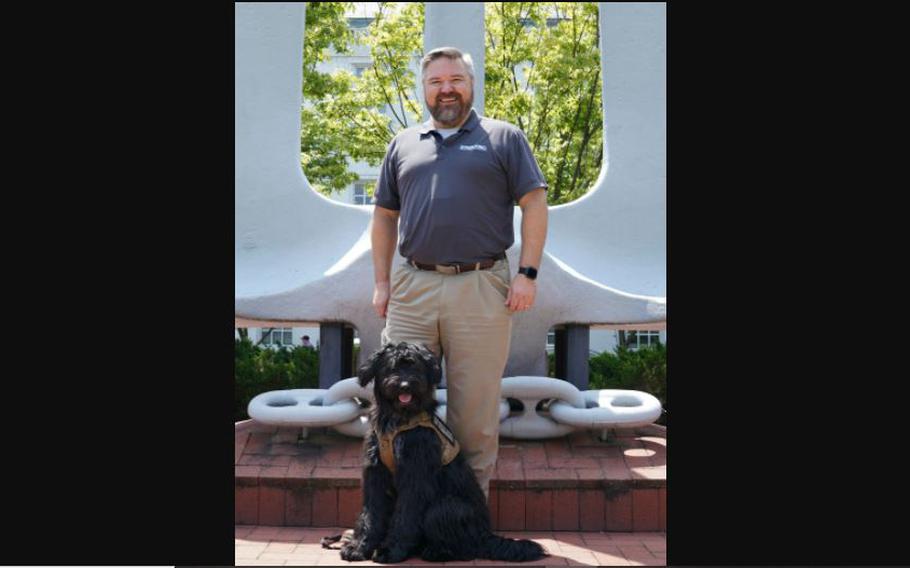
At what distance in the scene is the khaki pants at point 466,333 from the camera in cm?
363

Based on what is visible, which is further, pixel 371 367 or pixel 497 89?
pixel 497 89

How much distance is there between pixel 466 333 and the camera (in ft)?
12.0

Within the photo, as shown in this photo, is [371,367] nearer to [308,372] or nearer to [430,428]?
[430,428]

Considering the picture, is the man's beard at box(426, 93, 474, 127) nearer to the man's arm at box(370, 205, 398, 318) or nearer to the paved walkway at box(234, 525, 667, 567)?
the man's arm at box(370, 205, 398, 318)

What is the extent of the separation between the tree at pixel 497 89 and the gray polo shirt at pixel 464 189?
8.66 metres

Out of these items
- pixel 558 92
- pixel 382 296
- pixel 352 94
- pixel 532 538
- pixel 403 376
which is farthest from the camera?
pixel 352 94

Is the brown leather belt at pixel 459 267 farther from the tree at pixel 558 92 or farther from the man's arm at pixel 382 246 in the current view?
the tree at pixel 558 92

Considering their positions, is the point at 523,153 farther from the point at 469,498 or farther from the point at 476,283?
the point at 469,498

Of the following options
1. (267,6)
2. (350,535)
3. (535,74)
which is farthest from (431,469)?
(535,74)

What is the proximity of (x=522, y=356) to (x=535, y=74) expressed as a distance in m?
9.01

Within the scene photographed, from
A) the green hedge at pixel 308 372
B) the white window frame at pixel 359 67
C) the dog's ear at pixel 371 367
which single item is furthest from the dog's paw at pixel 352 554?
the white window frame at pixel 359 67

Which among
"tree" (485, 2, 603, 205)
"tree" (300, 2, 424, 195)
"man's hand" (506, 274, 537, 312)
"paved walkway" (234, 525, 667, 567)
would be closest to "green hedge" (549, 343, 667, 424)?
"tree" (485, 2, 603, 205)

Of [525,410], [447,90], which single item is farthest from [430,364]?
[525,410]

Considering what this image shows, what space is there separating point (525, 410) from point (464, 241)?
4.27ft
